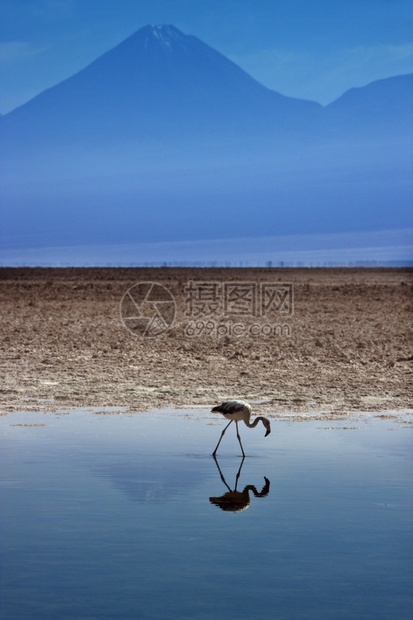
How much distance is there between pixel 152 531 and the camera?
7.39 metres

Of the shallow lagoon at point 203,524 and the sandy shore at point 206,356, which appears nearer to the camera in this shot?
the shallow lagoon at point 203,524

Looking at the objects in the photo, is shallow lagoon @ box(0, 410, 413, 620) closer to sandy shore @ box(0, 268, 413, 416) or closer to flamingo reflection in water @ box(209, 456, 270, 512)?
flamingo reflection in water @ box(209, 456, 270, 512)

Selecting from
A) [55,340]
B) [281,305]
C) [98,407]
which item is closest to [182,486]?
[98,407]
